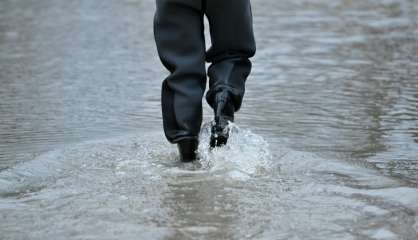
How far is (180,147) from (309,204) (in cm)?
81

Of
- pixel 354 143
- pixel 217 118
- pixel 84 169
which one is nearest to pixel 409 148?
pixel 354 143

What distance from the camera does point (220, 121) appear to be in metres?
3.66

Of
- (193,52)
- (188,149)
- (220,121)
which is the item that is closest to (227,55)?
(193,52)

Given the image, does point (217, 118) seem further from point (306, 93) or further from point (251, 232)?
point (306, 93)

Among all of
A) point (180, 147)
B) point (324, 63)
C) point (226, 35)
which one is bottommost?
point (324, 63)

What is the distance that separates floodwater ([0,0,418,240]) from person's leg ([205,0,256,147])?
95mm

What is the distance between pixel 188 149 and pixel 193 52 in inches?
15.6

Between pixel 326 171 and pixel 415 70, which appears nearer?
pixel 326 171

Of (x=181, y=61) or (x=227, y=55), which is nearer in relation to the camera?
(x=181, y=61)

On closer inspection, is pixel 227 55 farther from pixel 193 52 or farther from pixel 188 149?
pixel 188 149

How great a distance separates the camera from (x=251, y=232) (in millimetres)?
2756

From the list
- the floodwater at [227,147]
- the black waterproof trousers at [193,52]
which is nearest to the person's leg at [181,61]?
the black waterproof trousers at [193,52]

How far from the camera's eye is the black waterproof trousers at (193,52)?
12.1 ft

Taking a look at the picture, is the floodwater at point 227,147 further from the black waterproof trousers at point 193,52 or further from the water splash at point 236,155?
the black waterproof trousers at point 193,52
